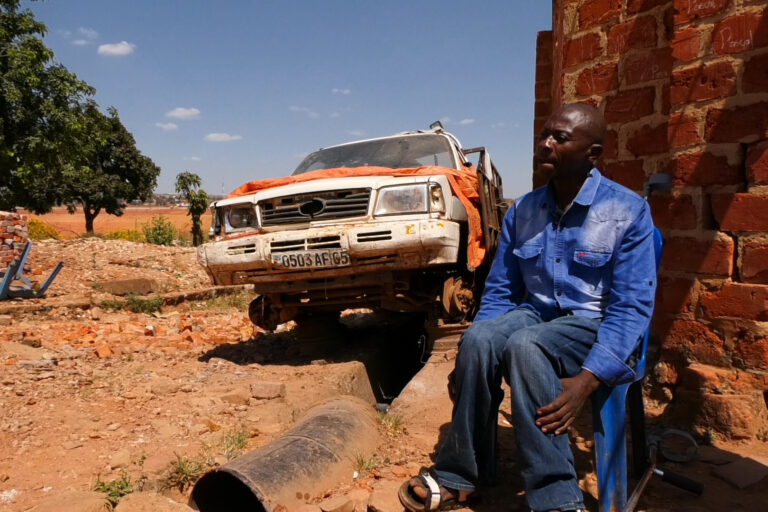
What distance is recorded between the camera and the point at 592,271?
224 cm

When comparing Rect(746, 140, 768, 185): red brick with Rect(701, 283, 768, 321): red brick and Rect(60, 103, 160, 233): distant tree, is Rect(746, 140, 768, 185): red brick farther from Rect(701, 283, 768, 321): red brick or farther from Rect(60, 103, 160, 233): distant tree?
Rect(60, 103, 160, 233): distant tree

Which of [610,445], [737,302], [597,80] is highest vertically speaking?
[597,80]

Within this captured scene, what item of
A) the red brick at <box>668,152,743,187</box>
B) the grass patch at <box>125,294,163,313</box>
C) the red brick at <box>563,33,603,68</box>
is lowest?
the grass patch at <box>125,294,163,313</box>

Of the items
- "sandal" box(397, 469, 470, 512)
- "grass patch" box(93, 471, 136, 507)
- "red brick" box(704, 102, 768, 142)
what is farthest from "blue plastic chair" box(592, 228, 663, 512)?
"grass patch" box(93, 471, 136, 507)

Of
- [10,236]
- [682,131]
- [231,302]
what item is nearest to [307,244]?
[682,131]

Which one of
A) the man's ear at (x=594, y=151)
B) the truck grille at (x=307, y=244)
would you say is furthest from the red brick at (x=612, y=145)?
the truck grille at (x=307, y=244)

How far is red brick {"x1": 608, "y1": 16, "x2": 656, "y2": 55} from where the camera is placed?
3.50 metres

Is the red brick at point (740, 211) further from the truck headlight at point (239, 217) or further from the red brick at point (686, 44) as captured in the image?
the truck headlight at point (239, 217)

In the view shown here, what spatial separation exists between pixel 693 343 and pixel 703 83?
1419 mm

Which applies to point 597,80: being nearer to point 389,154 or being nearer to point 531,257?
point 531,257

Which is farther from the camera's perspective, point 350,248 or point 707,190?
point 350,248

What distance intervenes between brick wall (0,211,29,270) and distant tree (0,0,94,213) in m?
6.95

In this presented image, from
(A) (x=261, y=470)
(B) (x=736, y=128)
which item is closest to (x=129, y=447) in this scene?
(A) (x=261, y=470)

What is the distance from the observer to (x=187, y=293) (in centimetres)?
980
